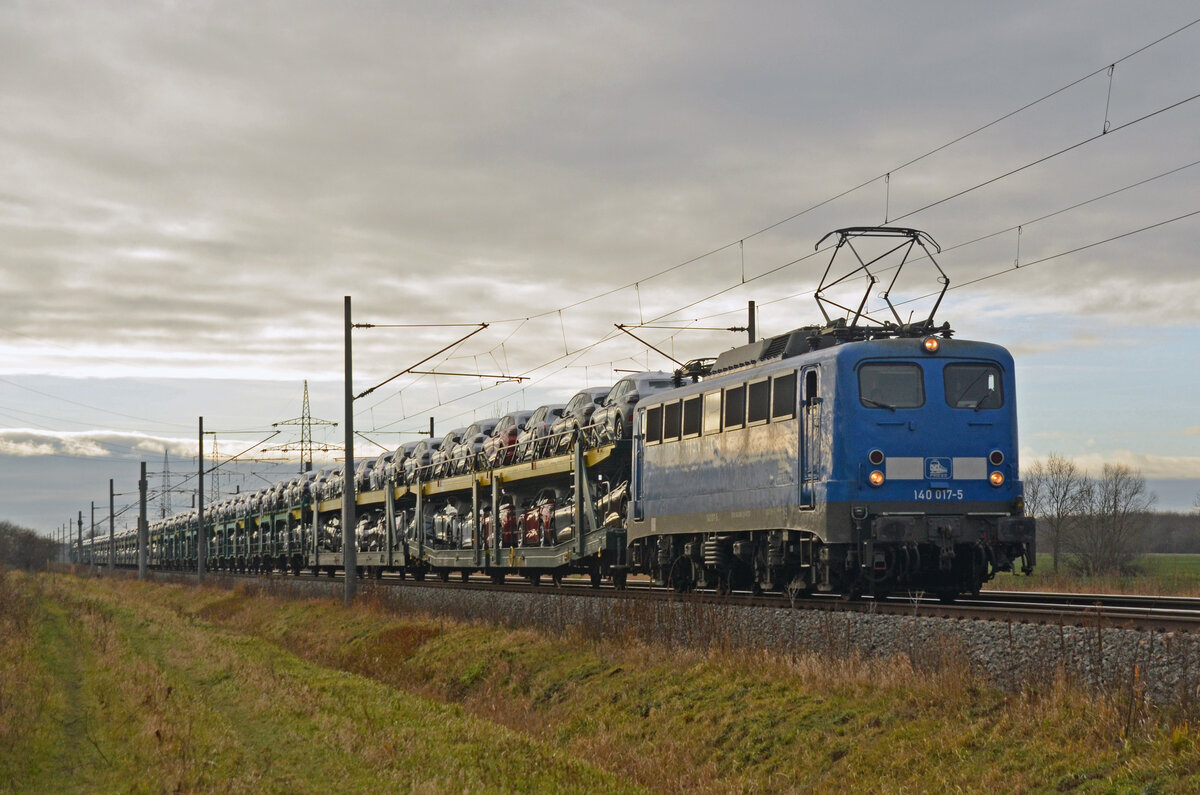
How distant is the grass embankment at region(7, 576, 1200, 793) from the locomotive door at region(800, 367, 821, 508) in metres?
2.81

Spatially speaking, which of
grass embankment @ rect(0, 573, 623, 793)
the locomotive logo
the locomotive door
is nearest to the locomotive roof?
the locomotive door

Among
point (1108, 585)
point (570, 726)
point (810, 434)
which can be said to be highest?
point (810, 434)

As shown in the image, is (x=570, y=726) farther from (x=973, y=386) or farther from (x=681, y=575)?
(x=973, y=386)

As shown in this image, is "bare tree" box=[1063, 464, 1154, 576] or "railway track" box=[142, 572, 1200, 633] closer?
"railway track" box=[142, 572, 1200, 633]

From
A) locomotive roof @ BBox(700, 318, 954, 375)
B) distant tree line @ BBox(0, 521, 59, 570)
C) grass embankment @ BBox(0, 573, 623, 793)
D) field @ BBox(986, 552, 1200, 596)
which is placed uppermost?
locomotive roof @ BBox(700, 318, 954, 375)

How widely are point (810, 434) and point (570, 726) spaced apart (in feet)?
17.0

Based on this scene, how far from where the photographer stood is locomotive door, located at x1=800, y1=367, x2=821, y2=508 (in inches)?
673

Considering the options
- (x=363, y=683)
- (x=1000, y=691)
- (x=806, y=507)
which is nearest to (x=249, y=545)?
(x=363, y=683)

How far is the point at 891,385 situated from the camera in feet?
56.2

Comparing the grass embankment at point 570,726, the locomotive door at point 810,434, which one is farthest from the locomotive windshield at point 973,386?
the grass embankment at point 570,726

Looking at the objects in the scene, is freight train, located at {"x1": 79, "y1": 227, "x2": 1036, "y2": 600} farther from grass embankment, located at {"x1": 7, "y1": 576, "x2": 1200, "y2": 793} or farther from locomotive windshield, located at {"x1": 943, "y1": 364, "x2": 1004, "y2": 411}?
grass embankment, located at {"x1": 7, "y1": 576, "x2": 1200, "y2": 793}

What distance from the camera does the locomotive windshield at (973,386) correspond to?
17.3m

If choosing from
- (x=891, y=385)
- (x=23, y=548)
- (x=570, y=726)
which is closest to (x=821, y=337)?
(x=891, y=385)

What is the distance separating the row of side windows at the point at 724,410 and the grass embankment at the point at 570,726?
158 inches
